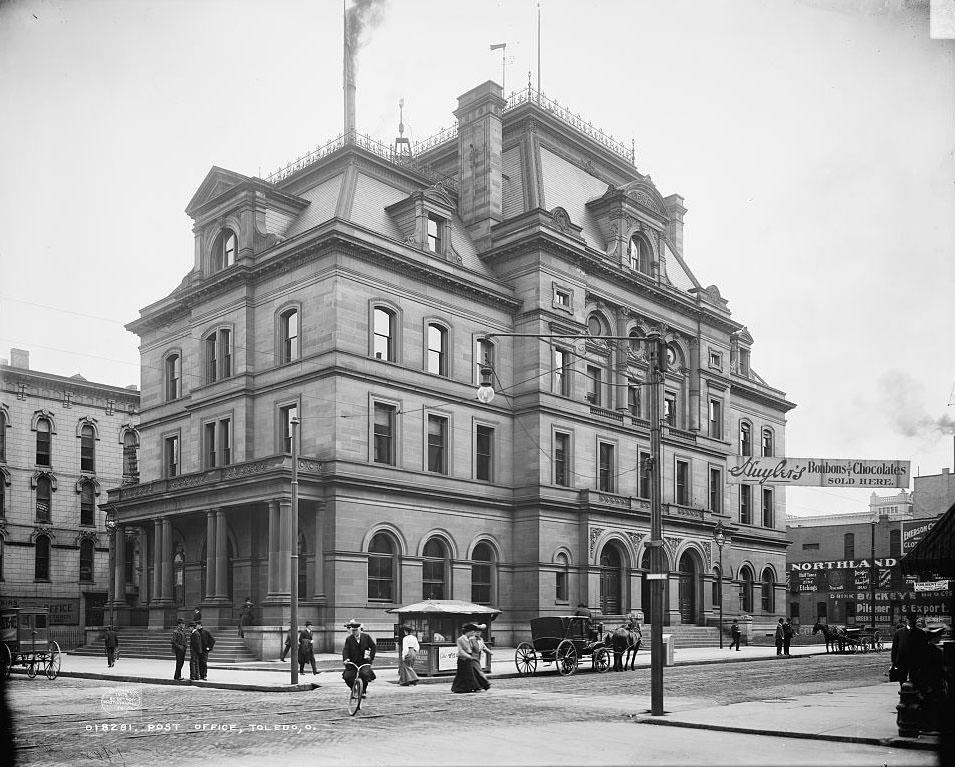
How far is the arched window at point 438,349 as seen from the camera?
153 feet

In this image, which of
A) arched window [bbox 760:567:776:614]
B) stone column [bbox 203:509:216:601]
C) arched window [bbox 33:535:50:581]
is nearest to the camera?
stone column [bbox 203:509:216:601]

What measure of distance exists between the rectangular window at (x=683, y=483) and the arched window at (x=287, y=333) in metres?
24.8

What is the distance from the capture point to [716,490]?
6234 centimetres

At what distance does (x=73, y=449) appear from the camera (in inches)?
2616

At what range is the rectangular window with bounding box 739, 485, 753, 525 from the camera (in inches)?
2670

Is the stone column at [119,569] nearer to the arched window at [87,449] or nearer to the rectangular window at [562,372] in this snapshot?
the arched window at [87,449]

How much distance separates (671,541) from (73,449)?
37703mm

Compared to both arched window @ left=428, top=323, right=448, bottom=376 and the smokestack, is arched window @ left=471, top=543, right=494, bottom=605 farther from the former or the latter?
the smokestack

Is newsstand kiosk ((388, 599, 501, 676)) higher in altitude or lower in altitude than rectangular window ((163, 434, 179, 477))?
lower

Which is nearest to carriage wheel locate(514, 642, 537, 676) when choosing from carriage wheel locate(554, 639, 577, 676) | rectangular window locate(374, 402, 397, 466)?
carriage wheel locate(554, 639, 577, 676)

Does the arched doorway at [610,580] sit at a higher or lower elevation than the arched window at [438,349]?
lower

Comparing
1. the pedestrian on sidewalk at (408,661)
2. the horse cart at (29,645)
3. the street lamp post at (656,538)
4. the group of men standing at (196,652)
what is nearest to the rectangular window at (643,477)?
the pedestrian on sidewalk at (408,661)

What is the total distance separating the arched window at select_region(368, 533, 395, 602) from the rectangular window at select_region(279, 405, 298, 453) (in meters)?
5.44

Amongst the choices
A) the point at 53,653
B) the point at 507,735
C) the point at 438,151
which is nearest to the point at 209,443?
the point at 53,653
